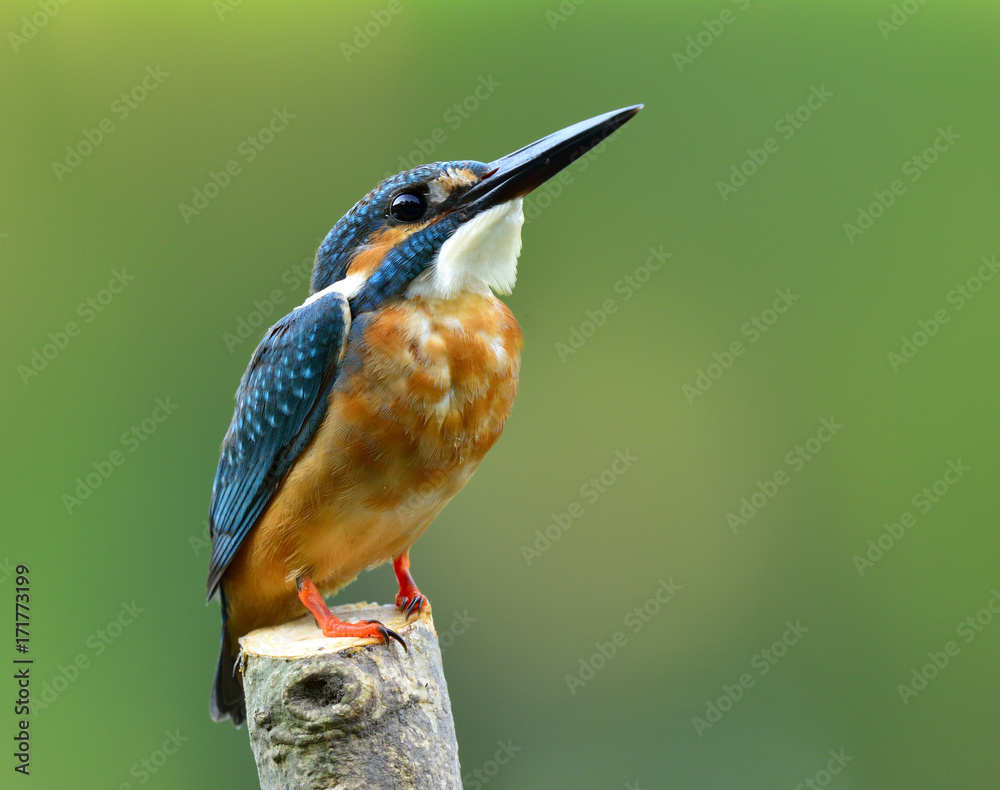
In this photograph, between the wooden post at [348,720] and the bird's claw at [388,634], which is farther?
the bird's claw at [388,634]

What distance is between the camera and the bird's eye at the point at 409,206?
2033mm

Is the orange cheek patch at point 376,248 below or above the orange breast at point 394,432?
above

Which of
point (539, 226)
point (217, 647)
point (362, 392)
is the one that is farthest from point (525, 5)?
point (217, 647)

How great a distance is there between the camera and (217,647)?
3570 millimetres

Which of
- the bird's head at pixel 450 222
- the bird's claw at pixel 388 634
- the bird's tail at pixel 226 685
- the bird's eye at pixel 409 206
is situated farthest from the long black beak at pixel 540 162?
the bird's tail at pixel 226 685

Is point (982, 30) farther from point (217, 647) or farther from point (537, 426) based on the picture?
point (217, 647)

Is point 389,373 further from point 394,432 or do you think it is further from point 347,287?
Answer: point 347,287

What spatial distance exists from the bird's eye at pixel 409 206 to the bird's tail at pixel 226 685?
1.21 metres

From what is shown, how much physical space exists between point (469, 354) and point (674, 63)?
8.62 ft

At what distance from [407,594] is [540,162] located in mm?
1175

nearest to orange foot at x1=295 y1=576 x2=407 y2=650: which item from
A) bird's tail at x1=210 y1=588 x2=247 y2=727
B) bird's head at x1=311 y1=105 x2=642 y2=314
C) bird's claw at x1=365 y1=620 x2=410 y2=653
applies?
bird's claw at x1=365 y1=620 x2=410 y2=653

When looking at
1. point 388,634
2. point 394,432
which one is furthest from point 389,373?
point 388,634

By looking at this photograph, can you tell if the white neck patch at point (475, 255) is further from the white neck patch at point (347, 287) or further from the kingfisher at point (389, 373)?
the white neck patch at point (347, 287)

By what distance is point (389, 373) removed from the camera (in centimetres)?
194
